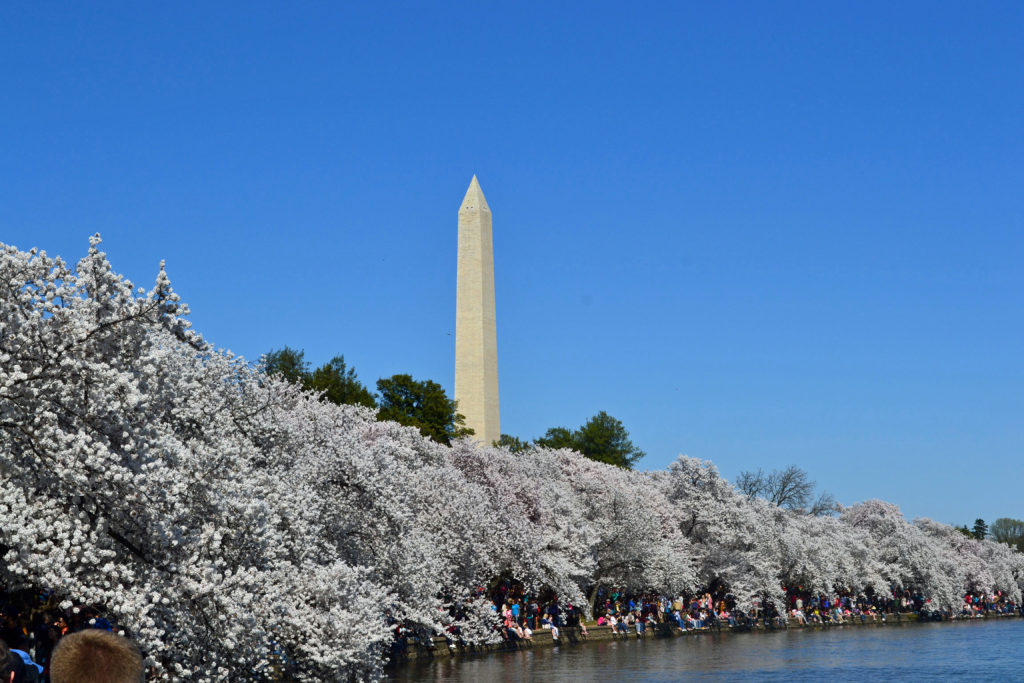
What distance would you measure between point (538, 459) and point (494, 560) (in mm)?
16980

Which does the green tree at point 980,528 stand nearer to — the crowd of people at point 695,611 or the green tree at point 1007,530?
the green tree at point 1007,530

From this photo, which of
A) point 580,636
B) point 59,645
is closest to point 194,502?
point 59,645

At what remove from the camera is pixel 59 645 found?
13.5 feet

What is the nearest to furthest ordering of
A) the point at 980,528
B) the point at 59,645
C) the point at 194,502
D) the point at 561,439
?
the point at 59,645
the point at 194,502
the point at 561,439
the point at 980,528

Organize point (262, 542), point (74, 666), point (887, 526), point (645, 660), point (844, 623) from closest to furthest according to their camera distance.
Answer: point (74, 666) < point (262, 542) < point (645, 660) < point (844, 623) < point (887, 526)

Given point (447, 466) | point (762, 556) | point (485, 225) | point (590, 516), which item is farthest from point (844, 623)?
point (447, 466)

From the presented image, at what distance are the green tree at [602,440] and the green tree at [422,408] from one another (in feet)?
97.0

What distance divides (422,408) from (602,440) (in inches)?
1565

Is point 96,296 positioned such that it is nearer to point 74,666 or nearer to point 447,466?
point 74,666

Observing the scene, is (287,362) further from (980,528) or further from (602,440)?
(980,528)

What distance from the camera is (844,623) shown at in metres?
73.6

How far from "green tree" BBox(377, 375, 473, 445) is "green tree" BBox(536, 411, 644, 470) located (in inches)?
1164

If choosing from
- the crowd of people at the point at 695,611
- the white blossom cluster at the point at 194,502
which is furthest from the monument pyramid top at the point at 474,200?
the white blossom cluster at the point at 194,502

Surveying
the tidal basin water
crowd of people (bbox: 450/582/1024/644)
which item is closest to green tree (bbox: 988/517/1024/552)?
crowd of people (bbox: 450/582/1024/644)
